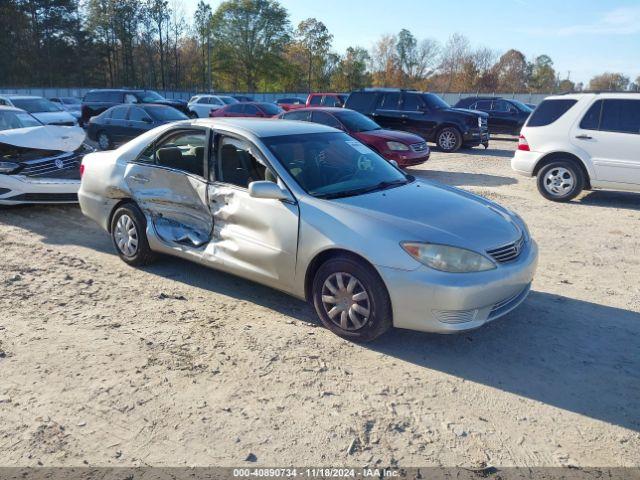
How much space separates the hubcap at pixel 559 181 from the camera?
900 centimetres

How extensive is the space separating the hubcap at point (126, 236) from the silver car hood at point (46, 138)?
3272 millimetres

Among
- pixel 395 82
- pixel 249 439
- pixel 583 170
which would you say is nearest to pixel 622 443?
pixel 249 439

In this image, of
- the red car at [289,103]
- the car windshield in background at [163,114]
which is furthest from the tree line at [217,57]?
the car windshield in background at [163,114]

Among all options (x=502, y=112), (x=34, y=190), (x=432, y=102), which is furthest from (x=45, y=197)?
(x=502, y=112)

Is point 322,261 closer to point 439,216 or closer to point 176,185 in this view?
point 439,216

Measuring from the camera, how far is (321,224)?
3.86 metres

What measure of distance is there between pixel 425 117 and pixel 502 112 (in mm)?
6611

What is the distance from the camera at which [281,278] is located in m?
4.16

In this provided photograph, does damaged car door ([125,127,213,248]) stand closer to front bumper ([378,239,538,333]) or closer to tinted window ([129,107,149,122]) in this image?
front bumper ([378,239,538,333])

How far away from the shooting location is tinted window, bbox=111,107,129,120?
1462cm

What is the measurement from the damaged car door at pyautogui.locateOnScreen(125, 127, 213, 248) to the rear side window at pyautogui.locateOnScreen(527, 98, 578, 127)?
6730mm

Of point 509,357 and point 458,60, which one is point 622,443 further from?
point 458,60

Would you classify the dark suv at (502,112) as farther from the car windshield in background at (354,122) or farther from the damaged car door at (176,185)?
the damaged car door at (176,185)

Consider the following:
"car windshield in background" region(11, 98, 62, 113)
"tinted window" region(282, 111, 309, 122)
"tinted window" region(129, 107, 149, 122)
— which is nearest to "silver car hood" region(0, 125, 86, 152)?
"tinted window" region(282, 111, 309, 122)
